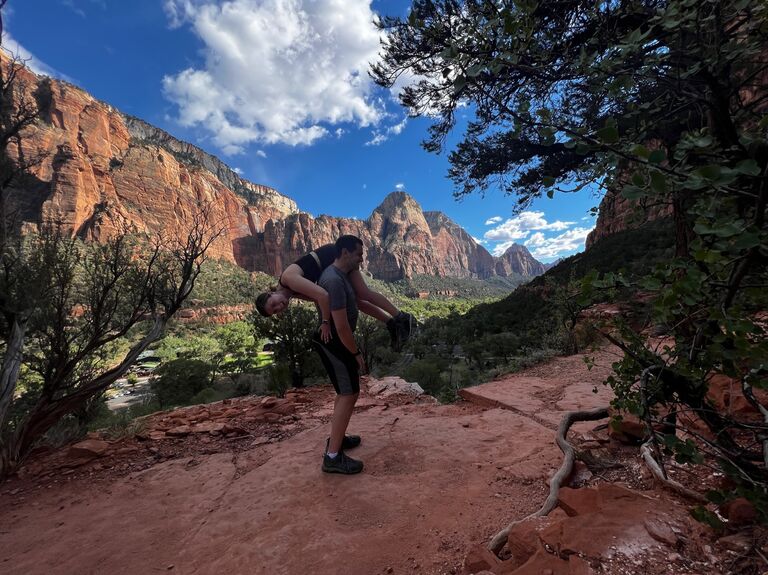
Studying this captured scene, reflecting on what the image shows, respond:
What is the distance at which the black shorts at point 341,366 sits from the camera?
2660mm

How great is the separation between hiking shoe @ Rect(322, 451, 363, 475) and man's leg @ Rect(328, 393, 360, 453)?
6 centimetres

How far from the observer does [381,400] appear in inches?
194

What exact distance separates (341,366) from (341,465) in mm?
733

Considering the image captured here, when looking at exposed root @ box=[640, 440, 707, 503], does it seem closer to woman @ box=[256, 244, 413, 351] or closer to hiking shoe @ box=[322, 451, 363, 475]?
woman @ box=[256, 244, 413, 351]

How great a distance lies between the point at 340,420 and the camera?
8.71ft

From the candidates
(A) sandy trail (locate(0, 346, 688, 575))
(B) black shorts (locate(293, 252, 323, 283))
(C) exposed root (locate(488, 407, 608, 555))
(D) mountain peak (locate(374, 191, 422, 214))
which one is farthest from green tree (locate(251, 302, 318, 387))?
(D) mountain peak (locate(374, 191, 422, 214))

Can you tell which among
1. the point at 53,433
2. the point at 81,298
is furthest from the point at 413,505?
the point at 81,298

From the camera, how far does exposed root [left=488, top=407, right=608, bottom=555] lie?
158 centimetres

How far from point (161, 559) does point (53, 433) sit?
11.4ft

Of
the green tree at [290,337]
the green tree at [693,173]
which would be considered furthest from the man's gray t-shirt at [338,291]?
the green tree at [290,337]

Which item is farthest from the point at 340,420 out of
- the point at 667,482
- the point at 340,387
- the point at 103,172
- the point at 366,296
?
the point at 103,172

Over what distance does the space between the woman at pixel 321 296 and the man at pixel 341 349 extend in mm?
83

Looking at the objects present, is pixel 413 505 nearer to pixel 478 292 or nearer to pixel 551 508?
pixel 551 508

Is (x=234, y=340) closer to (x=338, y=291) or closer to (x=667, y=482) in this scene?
(x=338, y=291)
